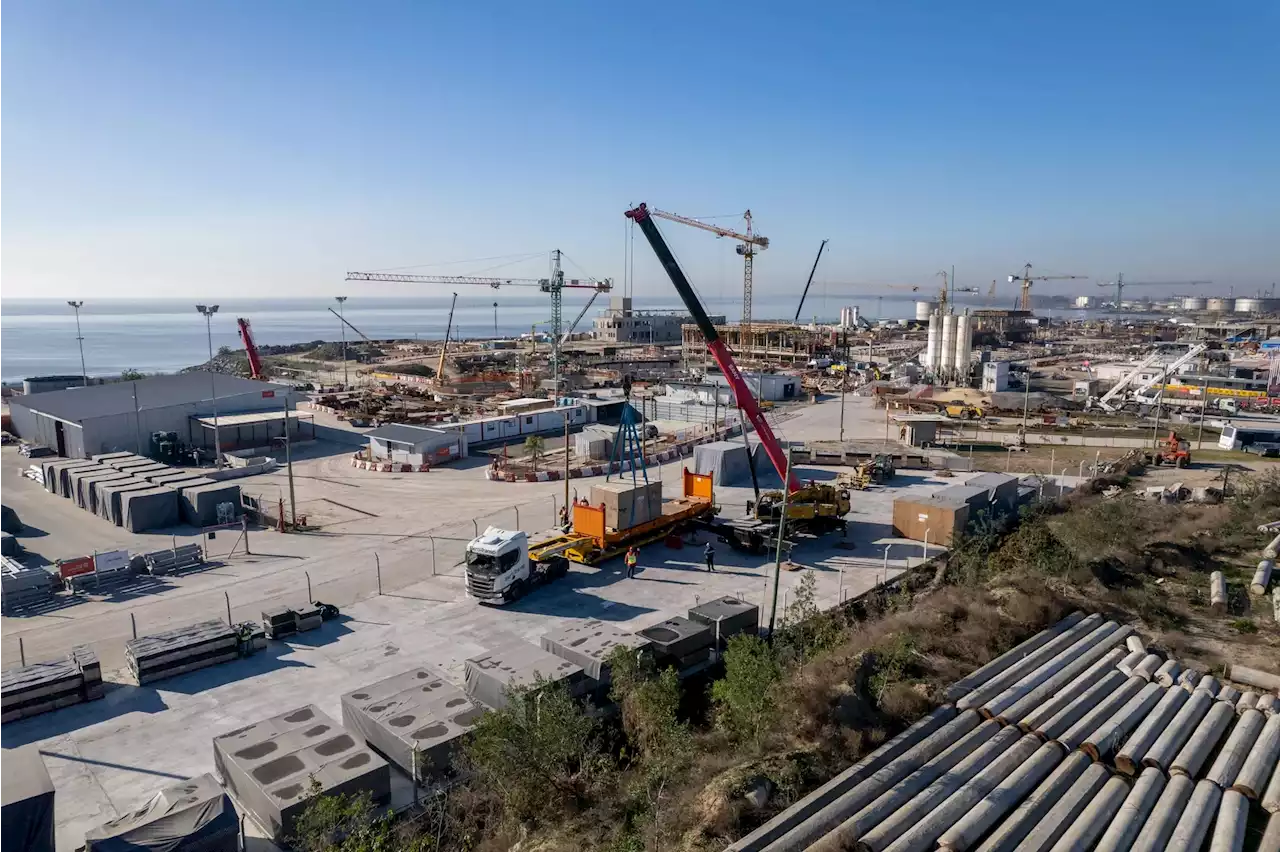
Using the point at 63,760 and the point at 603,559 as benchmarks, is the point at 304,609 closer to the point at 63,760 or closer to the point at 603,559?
the point at 63,760

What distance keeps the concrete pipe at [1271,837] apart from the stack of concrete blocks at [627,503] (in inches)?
596

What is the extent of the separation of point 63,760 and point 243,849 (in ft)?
15.8

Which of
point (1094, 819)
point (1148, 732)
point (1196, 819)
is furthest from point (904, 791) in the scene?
point (1148, 732)

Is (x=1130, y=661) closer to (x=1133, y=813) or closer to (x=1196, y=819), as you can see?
(x=1196, y=819)

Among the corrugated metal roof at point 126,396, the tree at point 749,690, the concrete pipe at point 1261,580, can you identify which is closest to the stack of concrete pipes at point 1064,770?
the tree at point 749,690

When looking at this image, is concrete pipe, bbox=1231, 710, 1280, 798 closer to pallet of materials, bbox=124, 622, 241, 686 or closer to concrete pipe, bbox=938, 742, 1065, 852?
concrete pipe, bbox=938, 742, 1065, 852

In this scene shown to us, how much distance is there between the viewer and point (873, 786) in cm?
1068

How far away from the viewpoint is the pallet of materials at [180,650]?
15.1 m

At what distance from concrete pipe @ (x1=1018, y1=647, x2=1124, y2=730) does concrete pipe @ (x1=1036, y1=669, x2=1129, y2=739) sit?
0.07 m

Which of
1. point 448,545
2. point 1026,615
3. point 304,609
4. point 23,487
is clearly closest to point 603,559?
point 448,545

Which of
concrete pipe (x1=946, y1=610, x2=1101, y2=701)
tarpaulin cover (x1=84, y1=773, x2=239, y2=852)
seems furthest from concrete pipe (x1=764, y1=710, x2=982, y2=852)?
tarpaulin cover (x1=84, y1=773, x2=239, y2=852)

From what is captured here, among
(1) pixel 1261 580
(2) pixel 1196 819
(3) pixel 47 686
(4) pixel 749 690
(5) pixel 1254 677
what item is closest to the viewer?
(2) pixel 1196 819

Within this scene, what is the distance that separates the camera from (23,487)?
31.2m

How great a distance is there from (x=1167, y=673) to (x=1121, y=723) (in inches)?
112
